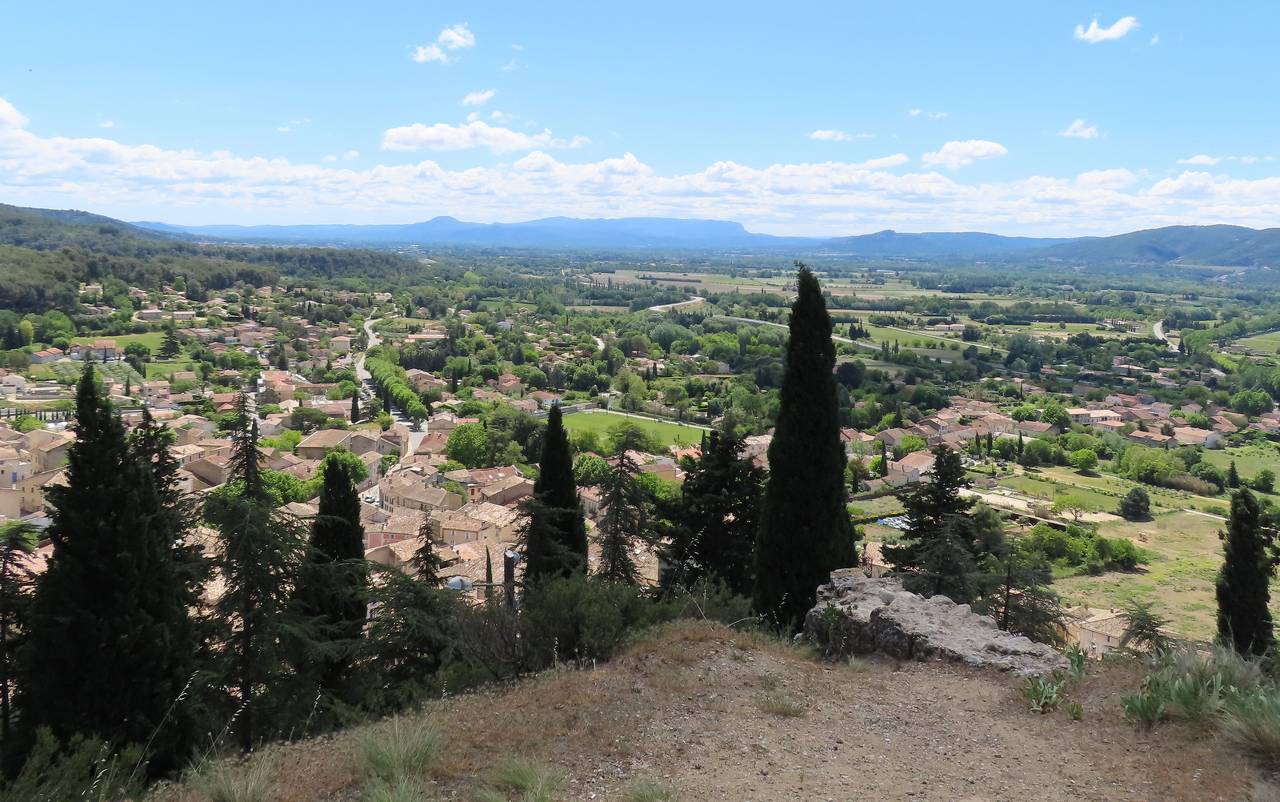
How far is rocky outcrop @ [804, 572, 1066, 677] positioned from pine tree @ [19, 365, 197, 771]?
5.72 metres

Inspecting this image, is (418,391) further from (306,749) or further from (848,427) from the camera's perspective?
(306,749)

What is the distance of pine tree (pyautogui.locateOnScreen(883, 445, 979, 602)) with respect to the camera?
10.6 m

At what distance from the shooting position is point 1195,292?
16862 centimetres

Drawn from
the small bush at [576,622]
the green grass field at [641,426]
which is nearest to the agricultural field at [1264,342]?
the green grass field at [641,426]

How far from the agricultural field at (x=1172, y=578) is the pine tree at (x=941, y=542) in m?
10.9

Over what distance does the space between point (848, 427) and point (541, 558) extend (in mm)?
44795

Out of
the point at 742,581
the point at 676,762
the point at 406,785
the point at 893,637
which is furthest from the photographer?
the point at 742,581

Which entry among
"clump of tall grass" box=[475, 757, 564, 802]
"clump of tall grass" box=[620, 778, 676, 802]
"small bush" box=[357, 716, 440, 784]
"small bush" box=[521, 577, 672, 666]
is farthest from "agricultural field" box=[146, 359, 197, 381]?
"clump of tall grass" box=[620, 778, 676, 802]

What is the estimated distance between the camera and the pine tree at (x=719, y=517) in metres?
12.9

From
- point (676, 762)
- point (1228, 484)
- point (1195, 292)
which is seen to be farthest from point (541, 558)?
point (1195, 292)

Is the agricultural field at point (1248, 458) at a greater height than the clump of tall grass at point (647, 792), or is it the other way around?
the clump of tall grass at point (647, 792)

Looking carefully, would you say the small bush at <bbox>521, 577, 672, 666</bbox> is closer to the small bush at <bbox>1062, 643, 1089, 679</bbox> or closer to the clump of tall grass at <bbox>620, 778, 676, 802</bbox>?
the clump of tall grass at <bbox>620, 778, 676, 802</bbox>

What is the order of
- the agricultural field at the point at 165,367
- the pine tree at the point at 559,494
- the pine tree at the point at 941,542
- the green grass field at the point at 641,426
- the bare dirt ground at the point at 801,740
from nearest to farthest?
the bare dirt ground at the point at 801,740 → the pine tree at the point at 941,542 → the pine tree at the point at 559,494 → the green grass field at the point at 641,426 → the agricultural field at the point at 165,367

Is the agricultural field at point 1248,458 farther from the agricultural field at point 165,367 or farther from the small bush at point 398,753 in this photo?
the agricultural field at point 165,367
